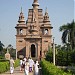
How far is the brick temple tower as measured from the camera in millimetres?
67062

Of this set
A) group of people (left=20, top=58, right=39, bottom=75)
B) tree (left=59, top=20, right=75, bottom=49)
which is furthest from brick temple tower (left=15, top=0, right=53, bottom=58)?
group of people (left=20, top=58, right=39, bottom=75)

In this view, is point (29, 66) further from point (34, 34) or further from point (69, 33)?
point (34, 34)

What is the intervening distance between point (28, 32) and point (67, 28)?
24600 millimetres

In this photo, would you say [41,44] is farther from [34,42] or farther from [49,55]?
[49,55]

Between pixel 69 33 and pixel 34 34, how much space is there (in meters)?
20.4

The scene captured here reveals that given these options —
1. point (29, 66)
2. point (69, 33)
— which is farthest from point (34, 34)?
point (29, 66)

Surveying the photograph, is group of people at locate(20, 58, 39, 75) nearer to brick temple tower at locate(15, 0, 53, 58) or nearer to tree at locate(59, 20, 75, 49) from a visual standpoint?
tree at locate(59, 20, 75, 49)

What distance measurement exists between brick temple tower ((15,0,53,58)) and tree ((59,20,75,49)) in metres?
18.4

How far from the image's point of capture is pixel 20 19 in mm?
73125

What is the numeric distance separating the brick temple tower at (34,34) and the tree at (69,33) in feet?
60.3

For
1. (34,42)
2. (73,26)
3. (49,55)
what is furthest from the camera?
(34,42)

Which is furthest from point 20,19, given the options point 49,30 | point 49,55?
point 49,55

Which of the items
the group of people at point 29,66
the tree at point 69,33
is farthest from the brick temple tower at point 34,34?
the group of people at point 29,66

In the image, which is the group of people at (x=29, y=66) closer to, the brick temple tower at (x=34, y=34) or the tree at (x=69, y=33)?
the tree at (x=69, y=33)
